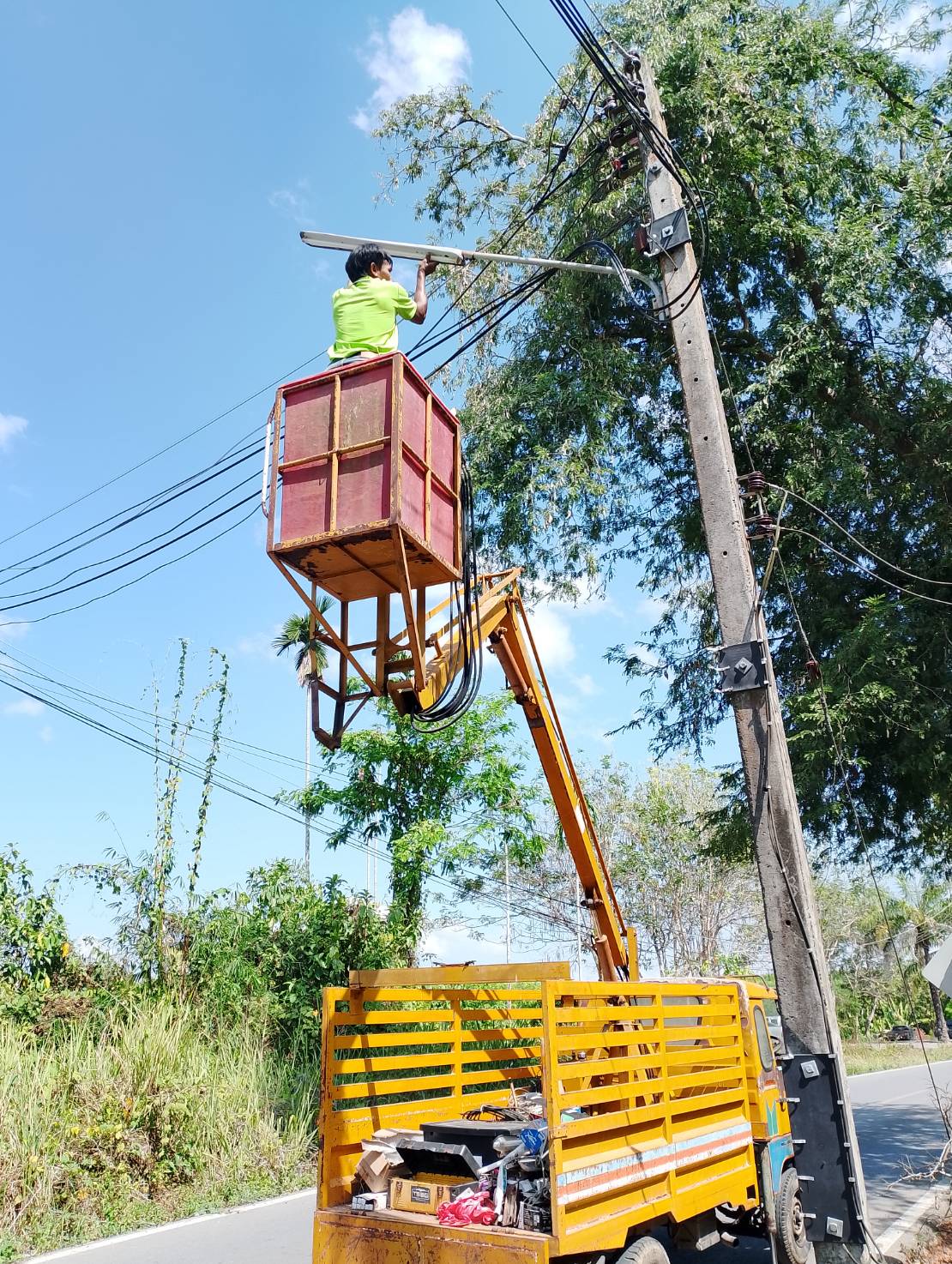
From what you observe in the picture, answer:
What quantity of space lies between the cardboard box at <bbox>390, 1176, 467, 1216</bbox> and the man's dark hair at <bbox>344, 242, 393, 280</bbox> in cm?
520

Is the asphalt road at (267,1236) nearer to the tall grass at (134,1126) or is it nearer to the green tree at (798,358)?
the tall grass at (134,1126)

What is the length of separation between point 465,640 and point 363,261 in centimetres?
246

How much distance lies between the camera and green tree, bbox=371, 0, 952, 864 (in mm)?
11492

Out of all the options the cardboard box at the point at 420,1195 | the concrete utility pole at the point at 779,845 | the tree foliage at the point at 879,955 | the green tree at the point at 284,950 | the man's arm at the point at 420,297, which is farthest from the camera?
the tree foliage at the point at 879,955

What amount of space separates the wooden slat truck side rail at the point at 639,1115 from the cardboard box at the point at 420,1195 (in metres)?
0.73

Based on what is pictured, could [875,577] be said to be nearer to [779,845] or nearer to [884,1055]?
[779,845]

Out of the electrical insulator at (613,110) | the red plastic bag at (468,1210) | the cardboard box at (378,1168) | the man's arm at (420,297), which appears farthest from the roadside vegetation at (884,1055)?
the man's arm at (420,297)

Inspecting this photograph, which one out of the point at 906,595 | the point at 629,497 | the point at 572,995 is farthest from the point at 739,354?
the point at 572,995

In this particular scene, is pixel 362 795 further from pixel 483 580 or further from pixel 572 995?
pixel 572 995

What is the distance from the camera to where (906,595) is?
12.0m

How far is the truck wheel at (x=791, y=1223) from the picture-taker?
6.69m

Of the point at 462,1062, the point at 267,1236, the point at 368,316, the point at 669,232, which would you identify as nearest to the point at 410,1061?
the point at 462,1062

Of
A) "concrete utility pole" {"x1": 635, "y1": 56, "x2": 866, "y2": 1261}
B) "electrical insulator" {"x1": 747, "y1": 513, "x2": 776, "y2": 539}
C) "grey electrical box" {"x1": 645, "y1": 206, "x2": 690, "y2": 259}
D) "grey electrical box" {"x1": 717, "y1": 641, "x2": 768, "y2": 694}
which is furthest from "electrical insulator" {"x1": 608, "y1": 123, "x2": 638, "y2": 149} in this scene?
"grey electrical box" {"x1": 717, "y1": 641, "x2": 768, "y2": 694}

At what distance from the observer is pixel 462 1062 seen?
6836 millimetres
